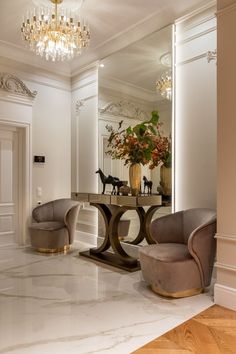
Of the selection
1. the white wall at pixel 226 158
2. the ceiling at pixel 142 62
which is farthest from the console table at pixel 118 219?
the ceiling at pixel 142 62

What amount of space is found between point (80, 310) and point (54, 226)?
2.14 meters

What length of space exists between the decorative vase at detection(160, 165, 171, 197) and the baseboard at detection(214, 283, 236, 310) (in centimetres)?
144

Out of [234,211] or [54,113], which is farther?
[54,113]

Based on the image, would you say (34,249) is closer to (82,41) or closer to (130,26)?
(82,41)

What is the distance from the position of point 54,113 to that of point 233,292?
167 inches

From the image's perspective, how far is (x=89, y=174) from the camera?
525 centimetres

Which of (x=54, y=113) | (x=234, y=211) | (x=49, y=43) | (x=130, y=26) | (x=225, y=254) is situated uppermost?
(x=130, y=26)

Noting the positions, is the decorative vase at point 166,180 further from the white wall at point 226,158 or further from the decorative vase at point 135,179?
the white wall at point 226,158

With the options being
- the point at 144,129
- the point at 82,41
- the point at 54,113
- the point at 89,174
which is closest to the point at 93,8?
the point at 82,41

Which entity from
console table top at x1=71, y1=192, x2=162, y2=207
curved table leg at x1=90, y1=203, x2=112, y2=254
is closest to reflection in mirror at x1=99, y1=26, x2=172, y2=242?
console table top at x1=71, y1=192, x2=162, y2=207

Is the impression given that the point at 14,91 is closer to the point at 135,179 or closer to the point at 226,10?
the point at 135,179

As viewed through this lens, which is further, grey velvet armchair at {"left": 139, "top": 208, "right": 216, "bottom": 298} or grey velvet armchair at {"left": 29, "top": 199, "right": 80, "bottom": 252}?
grey velvet armchair at {"left": 29, "top": 199, "right": 80, "bottom": 252}

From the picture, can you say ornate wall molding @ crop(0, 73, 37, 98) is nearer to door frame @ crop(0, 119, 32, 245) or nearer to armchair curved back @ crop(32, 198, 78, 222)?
door frame @ crop(0, 119, 32, 245)

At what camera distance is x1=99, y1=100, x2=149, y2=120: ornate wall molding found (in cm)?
435
